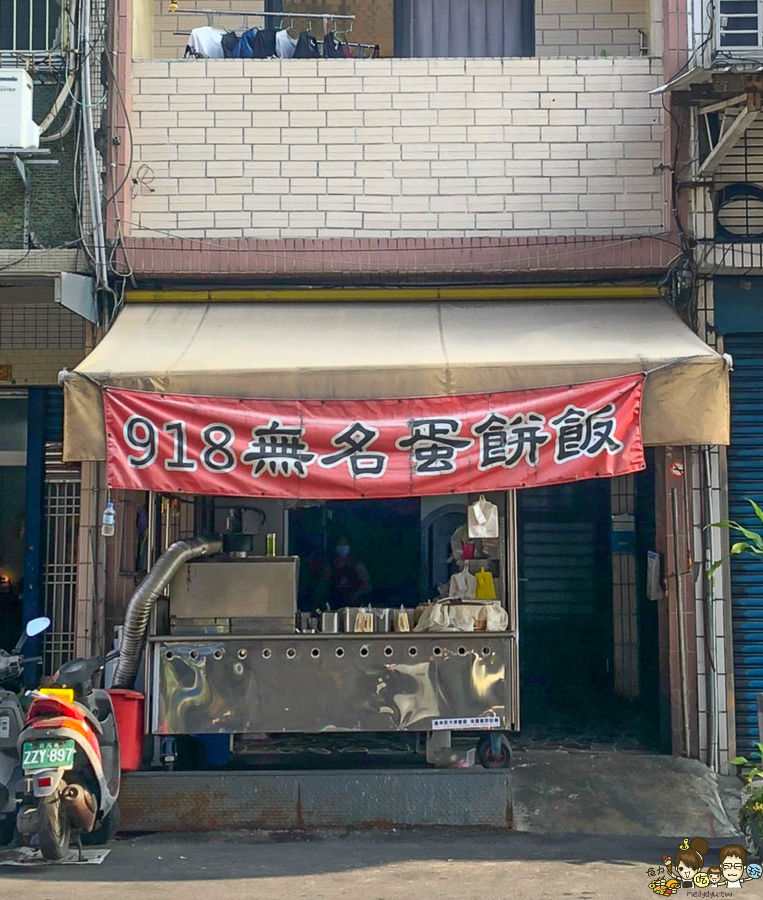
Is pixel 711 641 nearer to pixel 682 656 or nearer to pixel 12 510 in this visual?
pixel 682 656

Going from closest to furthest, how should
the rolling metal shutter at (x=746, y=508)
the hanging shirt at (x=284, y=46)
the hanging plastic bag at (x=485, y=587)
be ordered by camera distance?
the hanging plastic bag at (x=485, y=587) → the rolling metal shutter at (x=746, y=508) → the hanging shirt at (x=284, y=46)

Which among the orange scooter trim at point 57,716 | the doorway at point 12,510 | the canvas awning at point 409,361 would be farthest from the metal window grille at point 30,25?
the orange scooter trim at point 57,716

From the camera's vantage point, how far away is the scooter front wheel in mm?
7281

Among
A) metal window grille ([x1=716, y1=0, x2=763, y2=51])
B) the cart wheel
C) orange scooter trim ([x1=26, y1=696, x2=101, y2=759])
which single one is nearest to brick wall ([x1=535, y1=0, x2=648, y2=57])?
metal window grille ([x1=716, y1=0, x2=763, y2=51])

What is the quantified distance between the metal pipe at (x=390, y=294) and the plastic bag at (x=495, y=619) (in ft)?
8.53

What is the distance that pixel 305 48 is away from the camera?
1033 centimetres

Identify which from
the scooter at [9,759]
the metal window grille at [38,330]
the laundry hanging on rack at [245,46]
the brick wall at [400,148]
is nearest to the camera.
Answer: the scooter at [9,759]

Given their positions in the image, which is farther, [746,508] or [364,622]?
[746,508]

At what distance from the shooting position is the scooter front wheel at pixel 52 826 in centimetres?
728

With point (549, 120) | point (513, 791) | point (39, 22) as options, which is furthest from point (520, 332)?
point (39, 22)

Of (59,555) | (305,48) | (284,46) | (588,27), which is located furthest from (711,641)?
(284,46)

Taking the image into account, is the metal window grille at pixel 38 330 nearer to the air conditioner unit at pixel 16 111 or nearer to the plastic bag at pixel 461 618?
the air conditioner unit at pixel 16 111

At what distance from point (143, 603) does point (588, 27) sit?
21.3 feet

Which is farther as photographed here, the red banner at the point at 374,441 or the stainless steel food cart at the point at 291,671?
the stainless steel food cart at the point at 291,671
